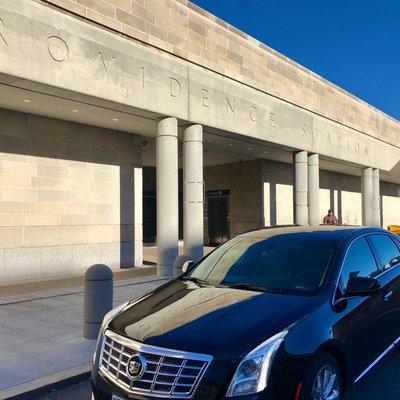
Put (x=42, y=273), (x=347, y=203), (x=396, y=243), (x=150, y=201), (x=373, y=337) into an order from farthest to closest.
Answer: (x=347, y=203) < (x=150, y=201) < (x=42, y=273) < (x=396, y=243) < (x=373, y=337)

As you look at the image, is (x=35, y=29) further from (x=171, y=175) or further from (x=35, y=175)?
(x=171, y=175)

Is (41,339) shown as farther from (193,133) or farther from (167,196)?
(193,133)

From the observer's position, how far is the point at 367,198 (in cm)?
2227

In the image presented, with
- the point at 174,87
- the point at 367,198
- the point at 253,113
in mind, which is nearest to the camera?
the point at 174,87

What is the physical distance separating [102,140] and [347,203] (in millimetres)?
17435

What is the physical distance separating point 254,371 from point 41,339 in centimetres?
398

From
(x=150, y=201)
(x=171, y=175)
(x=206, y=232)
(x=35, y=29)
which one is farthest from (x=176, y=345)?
(x=206, y=232)

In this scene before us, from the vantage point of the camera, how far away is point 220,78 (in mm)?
13211

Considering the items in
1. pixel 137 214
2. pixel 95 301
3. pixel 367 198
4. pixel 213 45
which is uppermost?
pixel 213 45

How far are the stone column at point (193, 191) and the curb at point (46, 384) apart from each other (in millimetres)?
7540

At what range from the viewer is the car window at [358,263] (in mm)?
3922

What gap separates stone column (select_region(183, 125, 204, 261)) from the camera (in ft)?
40.4

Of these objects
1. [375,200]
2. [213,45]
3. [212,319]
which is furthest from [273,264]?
[375,200]

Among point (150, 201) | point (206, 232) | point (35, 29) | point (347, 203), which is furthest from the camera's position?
point (347, 203)
